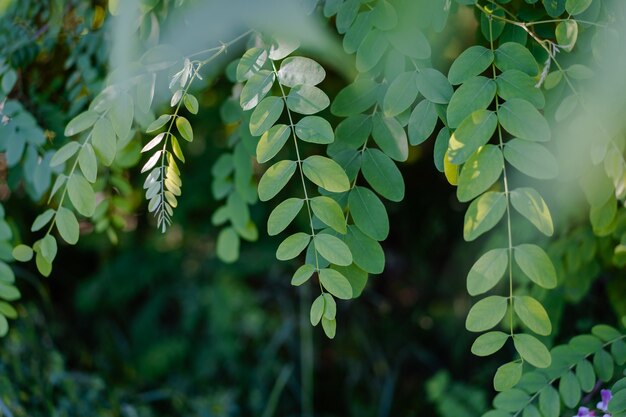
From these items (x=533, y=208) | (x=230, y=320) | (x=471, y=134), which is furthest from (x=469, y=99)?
(x=230, y=320)

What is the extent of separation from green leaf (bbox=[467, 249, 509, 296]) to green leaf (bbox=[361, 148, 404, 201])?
16 centimetres

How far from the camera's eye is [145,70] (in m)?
0.91

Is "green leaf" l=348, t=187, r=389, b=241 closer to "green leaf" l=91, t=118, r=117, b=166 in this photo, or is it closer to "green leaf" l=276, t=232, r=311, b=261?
"green leaf" l=276, t=232, r=311, b=261

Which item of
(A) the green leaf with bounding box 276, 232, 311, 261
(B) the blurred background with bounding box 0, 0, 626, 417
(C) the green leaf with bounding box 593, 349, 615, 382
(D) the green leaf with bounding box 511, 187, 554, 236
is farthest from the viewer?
(B) the blurred background with bounding box 0, 0, 626, 417

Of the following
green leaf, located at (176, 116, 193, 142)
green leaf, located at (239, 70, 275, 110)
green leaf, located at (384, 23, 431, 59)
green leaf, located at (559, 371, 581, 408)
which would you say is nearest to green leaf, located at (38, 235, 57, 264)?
green leaf, located at (176, 116, 193, 142)

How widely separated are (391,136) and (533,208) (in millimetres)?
A: 240

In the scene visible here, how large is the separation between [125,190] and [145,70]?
0.55 m

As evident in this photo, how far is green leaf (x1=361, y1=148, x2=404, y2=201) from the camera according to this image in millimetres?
855

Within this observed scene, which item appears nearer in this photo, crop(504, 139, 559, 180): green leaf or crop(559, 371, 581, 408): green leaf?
crop(504, 139, 559, 180): green leaf

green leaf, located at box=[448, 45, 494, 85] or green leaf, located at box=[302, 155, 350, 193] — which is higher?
green leaf, located at box=[448, 45, 494, 85]

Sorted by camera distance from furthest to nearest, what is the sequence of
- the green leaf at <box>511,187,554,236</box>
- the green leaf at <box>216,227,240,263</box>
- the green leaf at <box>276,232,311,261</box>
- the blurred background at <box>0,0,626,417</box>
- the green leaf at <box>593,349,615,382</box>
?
the blurred background at <box>0,0,626,417</box> → the green leaf at <box>216,227,240,263</box> → the green leaf at <box>593,349,615,382</box> → the green leaf at <box>276,232,311,261</box> → the green leaf at <box>511,187,554,236</box>

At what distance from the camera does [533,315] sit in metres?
0.76

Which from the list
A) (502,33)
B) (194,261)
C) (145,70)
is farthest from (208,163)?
(502,33)

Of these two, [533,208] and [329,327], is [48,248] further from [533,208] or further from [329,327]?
[533,208]
